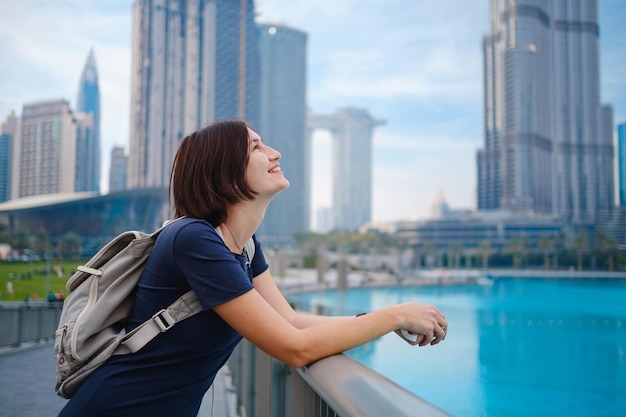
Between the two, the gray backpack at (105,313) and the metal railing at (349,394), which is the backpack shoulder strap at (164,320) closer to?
the gray backpack at (105,313)

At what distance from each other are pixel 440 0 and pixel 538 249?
27.6 m

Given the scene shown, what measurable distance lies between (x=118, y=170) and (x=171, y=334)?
2284 inches

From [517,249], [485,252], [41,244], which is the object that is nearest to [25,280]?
[41,244]

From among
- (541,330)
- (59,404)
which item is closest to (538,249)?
(541,330)

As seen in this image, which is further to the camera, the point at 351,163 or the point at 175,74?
the point at 351,163

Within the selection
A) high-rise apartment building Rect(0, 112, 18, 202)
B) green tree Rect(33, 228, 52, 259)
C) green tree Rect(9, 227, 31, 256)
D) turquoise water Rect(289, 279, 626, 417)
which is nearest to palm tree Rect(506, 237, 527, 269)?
turquoise water Rect(289, 279, 626, 417)

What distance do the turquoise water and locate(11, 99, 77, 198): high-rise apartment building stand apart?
15.3m

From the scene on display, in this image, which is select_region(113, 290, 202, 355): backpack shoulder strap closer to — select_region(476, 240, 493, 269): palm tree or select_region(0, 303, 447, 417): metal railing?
select_region(0, 303, 447, 417): metal railing

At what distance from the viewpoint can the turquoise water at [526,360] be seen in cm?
1047

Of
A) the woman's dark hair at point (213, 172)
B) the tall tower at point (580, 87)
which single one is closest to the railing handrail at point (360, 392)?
the woman's dark hair at point (213, 172)

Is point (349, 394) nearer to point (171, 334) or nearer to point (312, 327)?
point (312, 327)

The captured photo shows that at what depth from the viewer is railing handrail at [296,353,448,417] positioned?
1.98 feet

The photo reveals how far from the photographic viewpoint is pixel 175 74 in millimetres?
57281

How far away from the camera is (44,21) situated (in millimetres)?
22266
